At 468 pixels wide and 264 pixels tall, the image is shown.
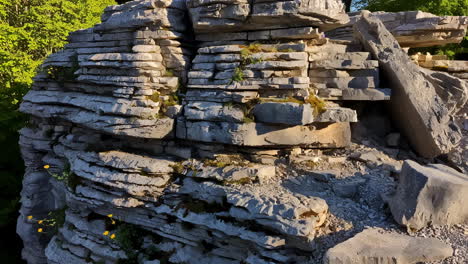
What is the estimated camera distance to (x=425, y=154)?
789 cm

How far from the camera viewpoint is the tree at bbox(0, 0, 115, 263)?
49.2 ft

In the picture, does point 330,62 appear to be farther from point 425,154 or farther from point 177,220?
point 177,220

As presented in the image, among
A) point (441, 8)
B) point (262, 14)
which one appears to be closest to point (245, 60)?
point (262, 14)

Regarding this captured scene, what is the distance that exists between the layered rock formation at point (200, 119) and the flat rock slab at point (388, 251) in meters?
0.92

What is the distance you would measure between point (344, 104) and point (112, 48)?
19.9 feet

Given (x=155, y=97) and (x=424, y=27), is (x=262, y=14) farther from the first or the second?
(x=424, y=27)

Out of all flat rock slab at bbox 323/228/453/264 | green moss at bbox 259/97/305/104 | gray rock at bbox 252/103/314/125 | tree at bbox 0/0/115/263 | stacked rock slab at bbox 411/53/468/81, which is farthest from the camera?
tree at bbox 0/0/115/263

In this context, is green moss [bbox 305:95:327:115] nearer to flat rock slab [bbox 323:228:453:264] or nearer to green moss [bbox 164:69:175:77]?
flat rock slab [bbox 323:228:453:264]

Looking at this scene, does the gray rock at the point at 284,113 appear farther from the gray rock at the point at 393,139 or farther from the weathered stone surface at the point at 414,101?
the gray rock at the point at 393,139

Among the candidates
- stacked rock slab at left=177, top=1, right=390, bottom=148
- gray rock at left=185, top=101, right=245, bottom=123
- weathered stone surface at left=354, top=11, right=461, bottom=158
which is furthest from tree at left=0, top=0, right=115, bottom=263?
weathered stone surface at left=354, top=11, right=461, bottom=158

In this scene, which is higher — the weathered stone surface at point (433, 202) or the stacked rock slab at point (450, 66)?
the stacked rock slab at point (450, 66)

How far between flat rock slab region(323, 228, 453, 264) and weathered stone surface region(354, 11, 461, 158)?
3.24m

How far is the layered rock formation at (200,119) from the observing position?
22.4 ft

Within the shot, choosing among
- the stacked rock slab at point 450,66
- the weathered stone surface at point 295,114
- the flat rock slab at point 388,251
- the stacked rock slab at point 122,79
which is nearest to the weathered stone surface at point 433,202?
the flat rock slab at point 388,251
